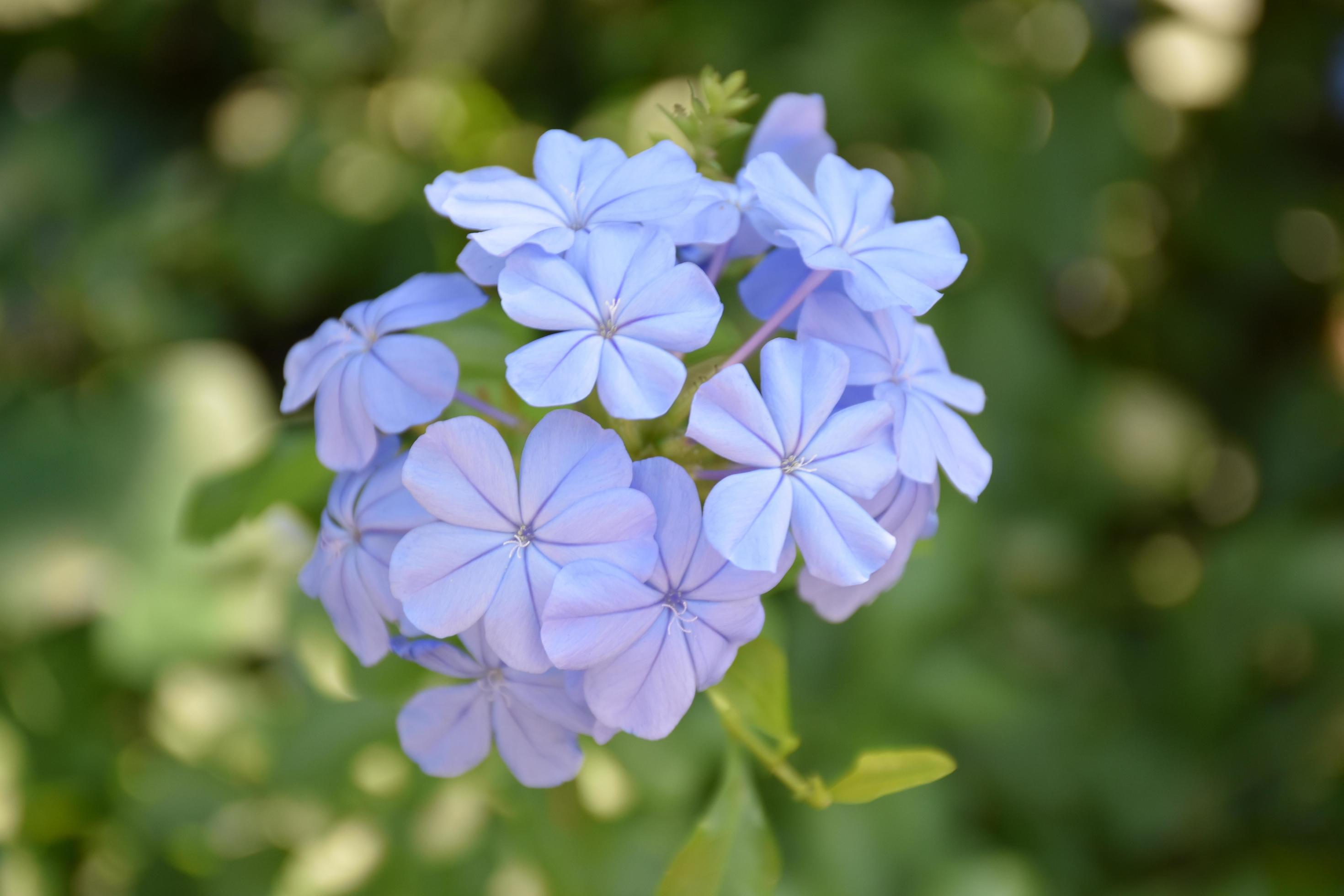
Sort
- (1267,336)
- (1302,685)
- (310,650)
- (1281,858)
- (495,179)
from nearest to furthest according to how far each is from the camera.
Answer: (495,179) < (310,650) < (1281,858) < (1302,685) < (1267,336)

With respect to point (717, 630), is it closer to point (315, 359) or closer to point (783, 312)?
point (783, 312)

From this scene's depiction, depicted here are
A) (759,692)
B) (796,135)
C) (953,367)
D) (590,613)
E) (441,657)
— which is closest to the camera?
(590,613)

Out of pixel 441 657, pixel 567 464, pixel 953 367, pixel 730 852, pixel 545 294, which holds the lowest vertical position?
pixel 953 367

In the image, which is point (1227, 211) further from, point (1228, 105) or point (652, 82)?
point (652, 82)

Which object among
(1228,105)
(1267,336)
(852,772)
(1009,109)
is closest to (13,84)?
(1009,109)

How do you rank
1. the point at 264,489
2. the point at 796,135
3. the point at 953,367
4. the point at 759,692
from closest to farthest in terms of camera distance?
the point at 759,692
the point at 796,135
the point at 264,489
the point at 953,367

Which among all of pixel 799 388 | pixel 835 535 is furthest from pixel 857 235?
pixel 835 535

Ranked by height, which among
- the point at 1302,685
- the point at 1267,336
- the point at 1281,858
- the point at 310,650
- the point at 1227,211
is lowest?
the point at 1281,858
